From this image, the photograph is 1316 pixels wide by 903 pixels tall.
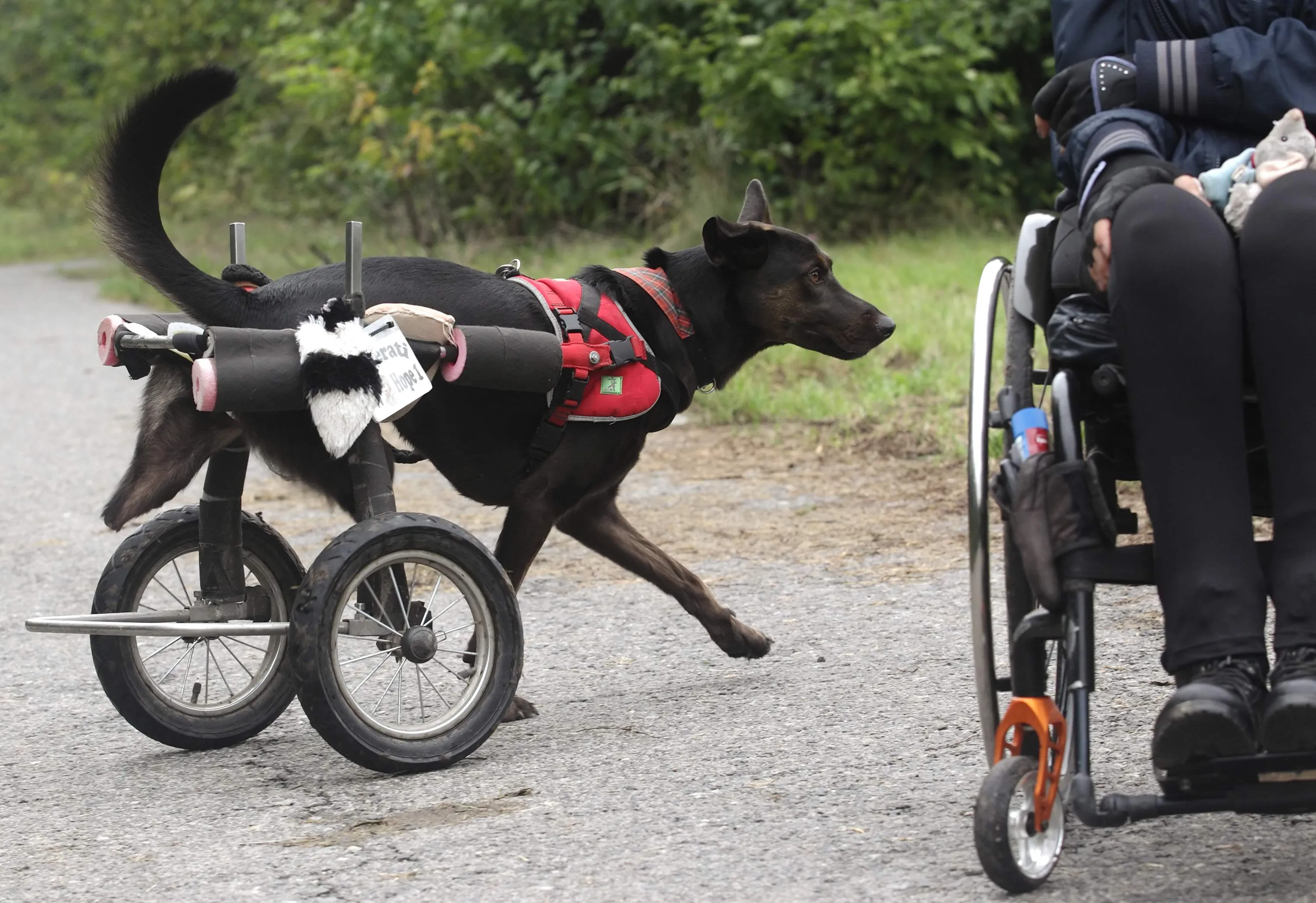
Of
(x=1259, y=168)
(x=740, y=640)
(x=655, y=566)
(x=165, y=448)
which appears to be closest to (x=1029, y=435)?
(x=1259, y=168)

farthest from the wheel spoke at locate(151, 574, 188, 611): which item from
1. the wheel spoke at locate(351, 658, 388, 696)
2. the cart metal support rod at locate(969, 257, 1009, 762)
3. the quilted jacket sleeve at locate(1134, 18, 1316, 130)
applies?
the quilted jacket sleeve at locate(1134, 18, 1316, 130)

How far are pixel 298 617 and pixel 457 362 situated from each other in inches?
22.8

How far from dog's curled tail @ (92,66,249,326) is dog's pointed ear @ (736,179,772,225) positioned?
4.87ft

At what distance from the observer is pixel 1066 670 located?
2.23 metres

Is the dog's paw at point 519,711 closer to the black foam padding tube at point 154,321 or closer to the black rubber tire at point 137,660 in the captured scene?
the black rubber tire at point 137,660

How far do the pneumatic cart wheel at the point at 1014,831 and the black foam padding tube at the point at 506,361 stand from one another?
1.33 metres

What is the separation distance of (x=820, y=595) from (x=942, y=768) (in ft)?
4.84

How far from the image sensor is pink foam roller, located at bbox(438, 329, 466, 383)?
306 cm

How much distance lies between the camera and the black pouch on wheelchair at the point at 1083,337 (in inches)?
87.9

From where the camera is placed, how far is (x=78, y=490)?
6434 millimetres

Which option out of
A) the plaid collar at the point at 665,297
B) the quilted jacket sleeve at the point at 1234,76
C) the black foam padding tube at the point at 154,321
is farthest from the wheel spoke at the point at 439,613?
the quilted jacket sleeve at the point at 1234,76

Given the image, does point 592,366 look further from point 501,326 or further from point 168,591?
point 168,591

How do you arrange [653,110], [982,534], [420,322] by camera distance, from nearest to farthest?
[982,534] → [420,322] → [653,110]

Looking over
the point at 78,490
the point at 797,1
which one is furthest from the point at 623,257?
the point at 78,490
